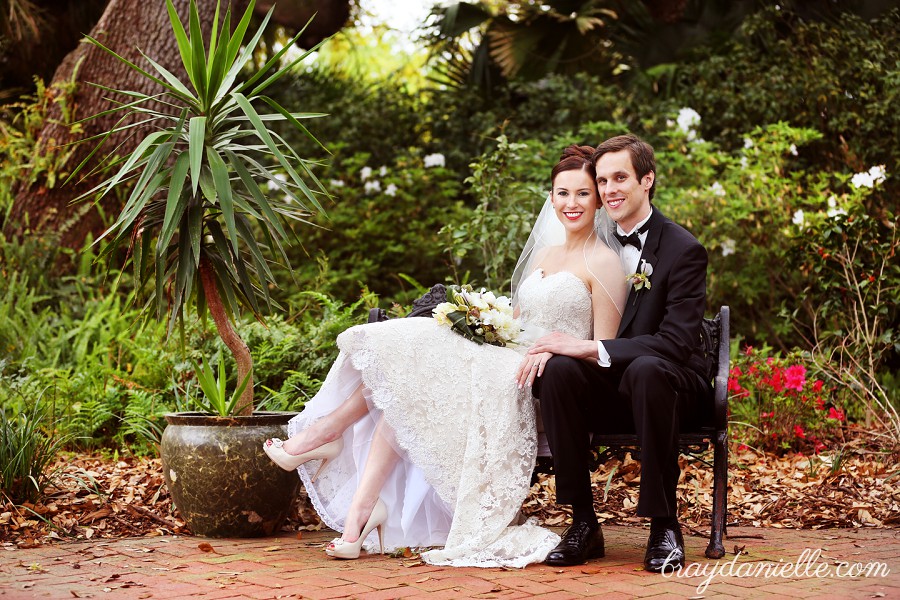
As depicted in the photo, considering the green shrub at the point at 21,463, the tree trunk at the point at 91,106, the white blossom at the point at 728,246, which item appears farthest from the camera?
the tree trunk at the point at 91,106

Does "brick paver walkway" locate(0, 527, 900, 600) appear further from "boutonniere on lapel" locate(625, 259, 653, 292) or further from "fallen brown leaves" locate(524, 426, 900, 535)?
"boutonniere on lapel" locate(625, 259, 653, 292)

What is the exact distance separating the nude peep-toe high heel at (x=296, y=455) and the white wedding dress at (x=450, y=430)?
13 centimetres

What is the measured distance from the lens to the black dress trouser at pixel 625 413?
11.6ft

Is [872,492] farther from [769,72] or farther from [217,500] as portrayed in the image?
[769,72]

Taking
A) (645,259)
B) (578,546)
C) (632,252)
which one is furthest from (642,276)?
(578,546)

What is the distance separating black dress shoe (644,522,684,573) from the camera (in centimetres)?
347

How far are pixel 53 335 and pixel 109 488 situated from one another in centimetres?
278

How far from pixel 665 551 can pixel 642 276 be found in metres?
1.11

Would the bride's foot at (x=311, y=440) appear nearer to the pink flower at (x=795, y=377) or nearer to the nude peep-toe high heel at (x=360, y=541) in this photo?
the nude peep-toe high heel at (x=360, y=541)

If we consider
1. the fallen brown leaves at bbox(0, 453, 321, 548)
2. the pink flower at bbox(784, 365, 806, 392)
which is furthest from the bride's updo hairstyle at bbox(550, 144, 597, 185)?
the pink flower at bbox(784, 365, 806, 392)

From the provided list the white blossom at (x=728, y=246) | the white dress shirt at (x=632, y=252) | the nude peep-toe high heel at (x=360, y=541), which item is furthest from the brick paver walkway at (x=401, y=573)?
the white blossom at (x=728, y=246)

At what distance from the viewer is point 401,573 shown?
3508 millimetres

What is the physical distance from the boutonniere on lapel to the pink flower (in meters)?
2.33

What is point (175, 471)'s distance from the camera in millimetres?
4180
